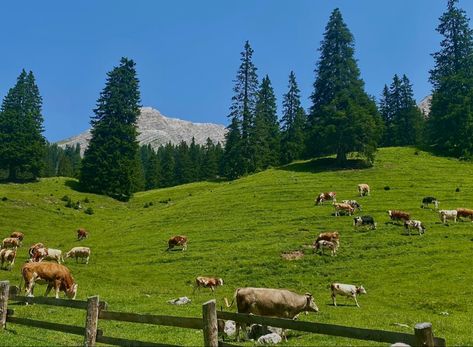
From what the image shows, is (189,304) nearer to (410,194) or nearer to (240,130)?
(410,194)

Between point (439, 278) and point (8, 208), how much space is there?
5076cm

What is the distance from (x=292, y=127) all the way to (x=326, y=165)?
112ft

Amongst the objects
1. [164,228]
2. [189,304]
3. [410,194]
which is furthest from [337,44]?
[189,304]

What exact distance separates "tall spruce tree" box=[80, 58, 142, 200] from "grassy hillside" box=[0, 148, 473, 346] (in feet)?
27.8

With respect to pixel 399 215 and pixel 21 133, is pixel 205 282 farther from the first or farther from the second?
pixel 21 133

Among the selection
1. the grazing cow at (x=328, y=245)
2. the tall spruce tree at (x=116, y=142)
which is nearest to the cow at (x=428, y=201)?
the grazing cow at (x=328, y=245)

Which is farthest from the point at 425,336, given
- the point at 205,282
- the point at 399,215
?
the point at 399,215

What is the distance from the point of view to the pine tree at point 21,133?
87.6 metres

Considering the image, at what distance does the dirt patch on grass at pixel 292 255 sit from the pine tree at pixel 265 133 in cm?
5343

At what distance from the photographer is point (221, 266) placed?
116 feet

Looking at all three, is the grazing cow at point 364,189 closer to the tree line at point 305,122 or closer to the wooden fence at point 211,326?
the tree line at point 305,122

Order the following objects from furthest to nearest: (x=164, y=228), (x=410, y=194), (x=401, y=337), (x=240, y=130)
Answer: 1. (x=240, y=130)
2. (x=410, y=194)
3. (x=164, y=228)
4. (x=401, y=337)

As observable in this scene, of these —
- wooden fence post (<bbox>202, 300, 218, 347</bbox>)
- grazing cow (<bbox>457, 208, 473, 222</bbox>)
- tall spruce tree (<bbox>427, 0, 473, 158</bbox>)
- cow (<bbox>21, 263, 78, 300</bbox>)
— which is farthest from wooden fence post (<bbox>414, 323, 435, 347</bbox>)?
tall spruce tree (<bbox>427, 0, 473, 158</bbox>)

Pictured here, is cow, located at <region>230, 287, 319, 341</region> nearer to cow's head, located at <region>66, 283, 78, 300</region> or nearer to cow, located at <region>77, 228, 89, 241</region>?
cow's head, located at <region>66, 283, 78, 300</region>
